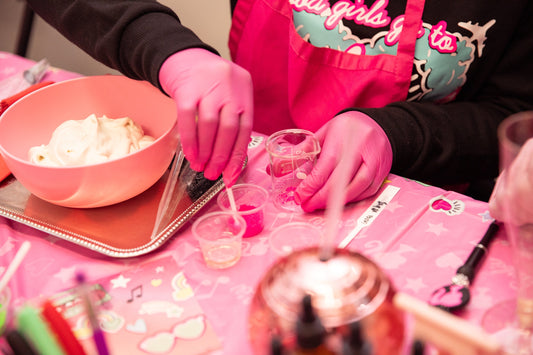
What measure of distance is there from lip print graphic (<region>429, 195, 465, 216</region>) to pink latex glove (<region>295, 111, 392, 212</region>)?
98mm

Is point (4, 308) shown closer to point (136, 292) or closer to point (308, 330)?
point (136, 292)

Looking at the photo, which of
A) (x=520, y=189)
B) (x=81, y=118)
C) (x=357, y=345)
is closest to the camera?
(x=357, y=345)

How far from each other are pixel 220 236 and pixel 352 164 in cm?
25

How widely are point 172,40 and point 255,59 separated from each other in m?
0.32

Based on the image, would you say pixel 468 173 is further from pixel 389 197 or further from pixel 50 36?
pixel 50 36

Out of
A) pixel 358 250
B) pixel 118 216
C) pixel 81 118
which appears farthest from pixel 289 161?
pixel 81 118

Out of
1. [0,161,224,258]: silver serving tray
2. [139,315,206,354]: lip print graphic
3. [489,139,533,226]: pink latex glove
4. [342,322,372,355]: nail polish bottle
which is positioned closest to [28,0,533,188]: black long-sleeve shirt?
[0,161,224,258]: silver serving tray

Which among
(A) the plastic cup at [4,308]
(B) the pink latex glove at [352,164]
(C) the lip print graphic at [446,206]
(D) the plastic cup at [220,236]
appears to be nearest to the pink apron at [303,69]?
(B) the pink latex glove at [352,164]

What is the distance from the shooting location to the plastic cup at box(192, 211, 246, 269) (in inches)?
30.0

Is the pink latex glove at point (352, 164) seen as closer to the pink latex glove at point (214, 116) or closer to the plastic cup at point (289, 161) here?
the plastic cup at point (289, 161)

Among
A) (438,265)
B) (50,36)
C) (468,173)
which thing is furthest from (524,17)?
(50,36)

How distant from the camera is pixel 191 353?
628 millimetres

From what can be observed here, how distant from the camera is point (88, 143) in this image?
85 centimetres

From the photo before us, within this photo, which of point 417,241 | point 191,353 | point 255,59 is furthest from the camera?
point 255,59
